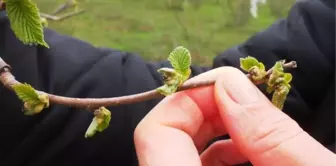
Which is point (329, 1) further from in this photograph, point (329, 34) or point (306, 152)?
point (306, 152)

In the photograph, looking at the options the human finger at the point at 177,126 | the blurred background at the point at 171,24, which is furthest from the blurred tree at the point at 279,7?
the human finger at the point at 177,126

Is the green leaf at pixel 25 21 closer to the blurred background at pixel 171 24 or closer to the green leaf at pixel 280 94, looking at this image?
the green leaf at pixel 280 94

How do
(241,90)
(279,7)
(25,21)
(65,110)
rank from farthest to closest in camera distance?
(279,7), (65,110), (241,90), (25,21)

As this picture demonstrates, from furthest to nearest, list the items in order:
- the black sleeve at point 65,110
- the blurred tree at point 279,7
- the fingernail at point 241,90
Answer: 1. the blurred tree at point 279,7
2. the black sleeve at point 65,110
3. the fingernail at point 241,90

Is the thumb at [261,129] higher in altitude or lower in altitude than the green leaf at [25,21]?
lower

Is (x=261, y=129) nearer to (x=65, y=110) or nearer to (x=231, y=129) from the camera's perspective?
(x=231, y=129)

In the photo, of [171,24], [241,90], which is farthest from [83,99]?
[171,24]
